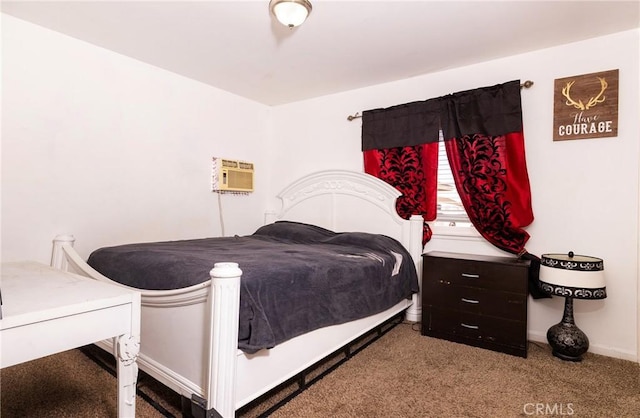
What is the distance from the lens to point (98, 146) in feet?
8.82

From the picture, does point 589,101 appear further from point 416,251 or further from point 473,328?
point 473,328

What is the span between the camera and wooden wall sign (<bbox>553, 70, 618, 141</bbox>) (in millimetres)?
2377

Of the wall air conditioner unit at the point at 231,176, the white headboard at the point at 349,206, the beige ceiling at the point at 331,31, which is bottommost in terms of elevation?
the white headboard at the point at 349,206

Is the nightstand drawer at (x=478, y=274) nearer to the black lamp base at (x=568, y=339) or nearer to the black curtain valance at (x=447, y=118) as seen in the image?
the black lamp base at (x=568, y=339)

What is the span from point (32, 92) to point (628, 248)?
167 inches

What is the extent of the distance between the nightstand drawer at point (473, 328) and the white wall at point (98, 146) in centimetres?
231

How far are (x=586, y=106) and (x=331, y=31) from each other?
1.92 meters

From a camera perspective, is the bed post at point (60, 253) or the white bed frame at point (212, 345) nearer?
the white bed frame at point (212, 345)

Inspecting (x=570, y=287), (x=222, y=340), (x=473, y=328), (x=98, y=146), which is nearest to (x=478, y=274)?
(x=473, y=328)

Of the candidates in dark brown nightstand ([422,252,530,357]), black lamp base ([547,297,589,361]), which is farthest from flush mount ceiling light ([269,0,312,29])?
black lamp base ([547,297,589,361])

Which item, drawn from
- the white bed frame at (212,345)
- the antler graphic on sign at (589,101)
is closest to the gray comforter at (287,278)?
the white bed frame at (212,345)

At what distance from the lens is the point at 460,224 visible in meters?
3.03

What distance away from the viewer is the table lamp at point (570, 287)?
2.12 metres

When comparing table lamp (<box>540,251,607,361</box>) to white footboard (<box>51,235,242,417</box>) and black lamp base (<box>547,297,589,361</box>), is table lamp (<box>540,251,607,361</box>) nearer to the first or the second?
black lamp base (<box>547,297,589,361</box>)
